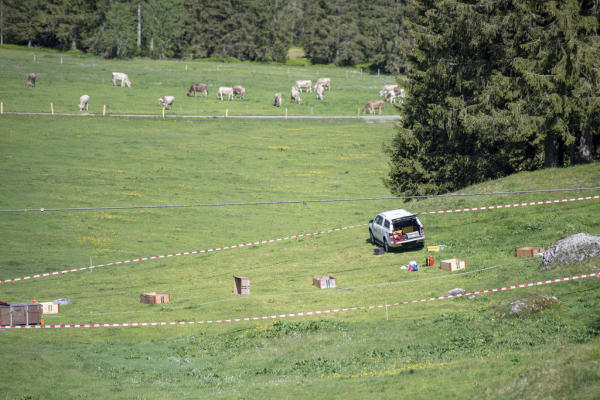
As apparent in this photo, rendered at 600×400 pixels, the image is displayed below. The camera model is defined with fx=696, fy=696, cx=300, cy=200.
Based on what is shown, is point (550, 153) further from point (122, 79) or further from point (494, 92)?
point (122, 79)

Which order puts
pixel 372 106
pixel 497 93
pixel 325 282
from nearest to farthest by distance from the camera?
1. pixel 325 282
2. pixel 497 93
3. pixel 372 106

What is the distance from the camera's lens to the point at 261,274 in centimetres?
3606

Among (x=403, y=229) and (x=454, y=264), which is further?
(x=403, y=229)

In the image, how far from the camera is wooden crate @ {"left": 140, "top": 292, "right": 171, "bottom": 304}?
30797 millimetres

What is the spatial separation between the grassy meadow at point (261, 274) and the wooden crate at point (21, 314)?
0.81 metres

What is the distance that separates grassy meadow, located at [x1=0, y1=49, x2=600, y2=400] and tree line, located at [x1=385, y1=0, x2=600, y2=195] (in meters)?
3.15

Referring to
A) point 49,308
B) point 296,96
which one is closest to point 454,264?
point 49,308

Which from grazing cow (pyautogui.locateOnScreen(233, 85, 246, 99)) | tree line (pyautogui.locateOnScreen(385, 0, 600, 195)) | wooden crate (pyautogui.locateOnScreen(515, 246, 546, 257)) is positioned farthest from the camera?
grazing cow (pyautogui.locateOnScreen(233, 85, 246, 99))

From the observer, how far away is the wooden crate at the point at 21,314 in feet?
84.9

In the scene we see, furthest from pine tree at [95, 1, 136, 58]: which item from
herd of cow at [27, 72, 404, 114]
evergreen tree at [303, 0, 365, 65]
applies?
evergreen tree at [303, 0, 365, 65]

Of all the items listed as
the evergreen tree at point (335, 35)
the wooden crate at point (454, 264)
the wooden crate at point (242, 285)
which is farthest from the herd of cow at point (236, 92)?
the wooden crate at point (454, 264)

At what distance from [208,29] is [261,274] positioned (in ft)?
397

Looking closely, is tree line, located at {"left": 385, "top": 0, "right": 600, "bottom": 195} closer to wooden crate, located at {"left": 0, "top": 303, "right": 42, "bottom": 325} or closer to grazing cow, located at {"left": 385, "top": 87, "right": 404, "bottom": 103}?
wooden crate, located at {"left": 0, "top": 303, "right": 42, "bottom": 325}

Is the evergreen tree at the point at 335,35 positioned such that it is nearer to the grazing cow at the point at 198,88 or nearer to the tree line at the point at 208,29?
the tree line at the point at 208,29
